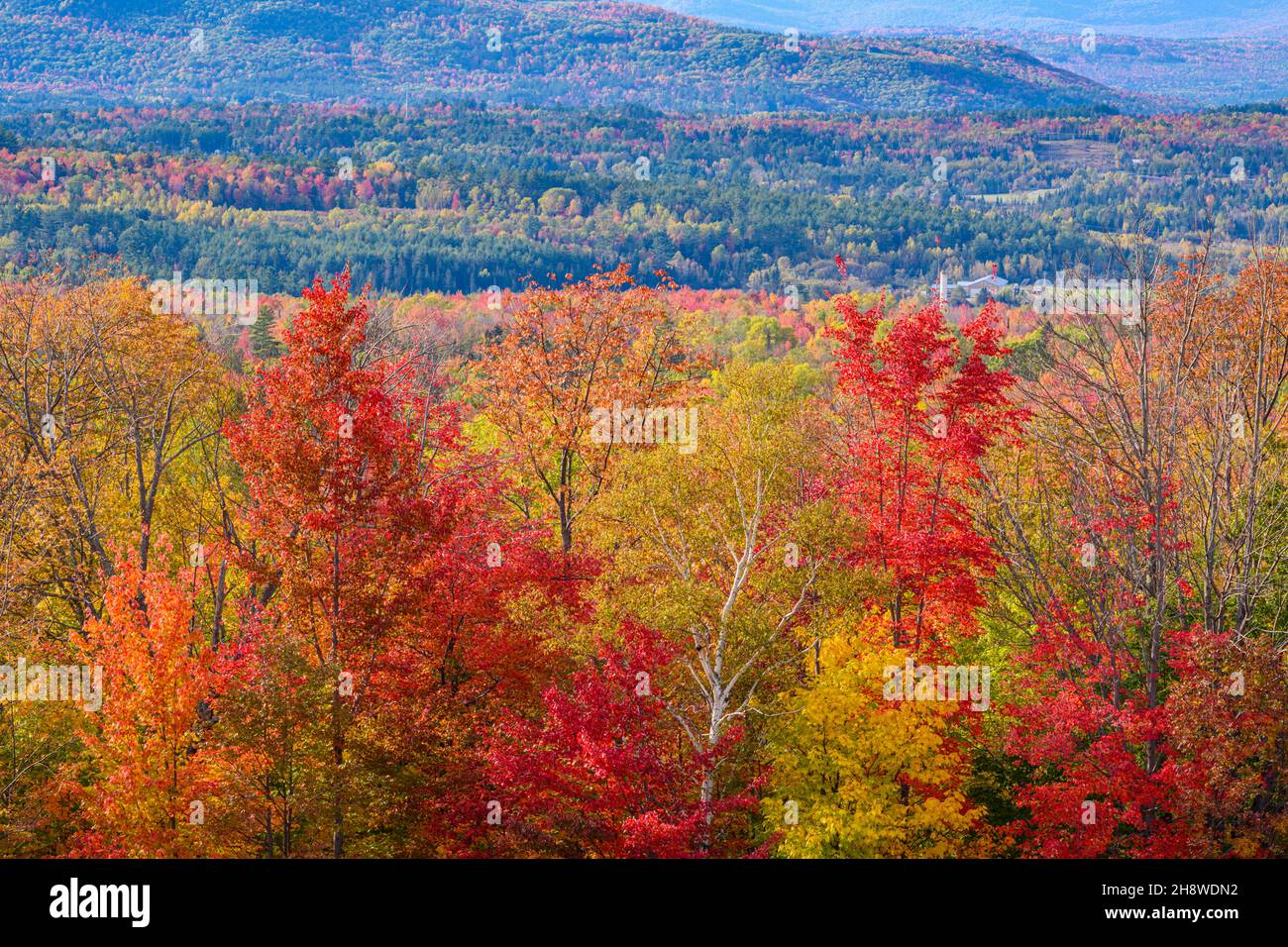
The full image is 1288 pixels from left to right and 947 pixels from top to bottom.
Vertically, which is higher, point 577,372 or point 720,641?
point 577,372

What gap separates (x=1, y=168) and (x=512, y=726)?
189 metres

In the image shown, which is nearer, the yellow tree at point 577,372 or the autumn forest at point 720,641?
the autumn forest at point 720,641

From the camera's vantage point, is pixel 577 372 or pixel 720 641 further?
pixel 577 372

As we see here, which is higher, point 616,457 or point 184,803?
point 616,457

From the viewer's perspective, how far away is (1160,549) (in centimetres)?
2577

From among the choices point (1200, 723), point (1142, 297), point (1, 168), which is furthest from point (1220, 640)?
point (1, 168)

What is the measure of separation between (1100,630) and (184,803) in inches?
729

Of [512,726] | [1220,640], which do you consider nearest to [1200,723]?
[1220,640]

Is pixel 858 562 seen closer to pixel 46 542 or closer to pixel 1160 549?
pixel 1160 549

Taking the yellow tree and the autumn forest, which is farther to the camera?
the yellow tree

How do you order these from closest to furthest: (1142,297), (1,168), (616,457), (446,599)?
(1142,297), (446,599), (616,457), (1,168)
